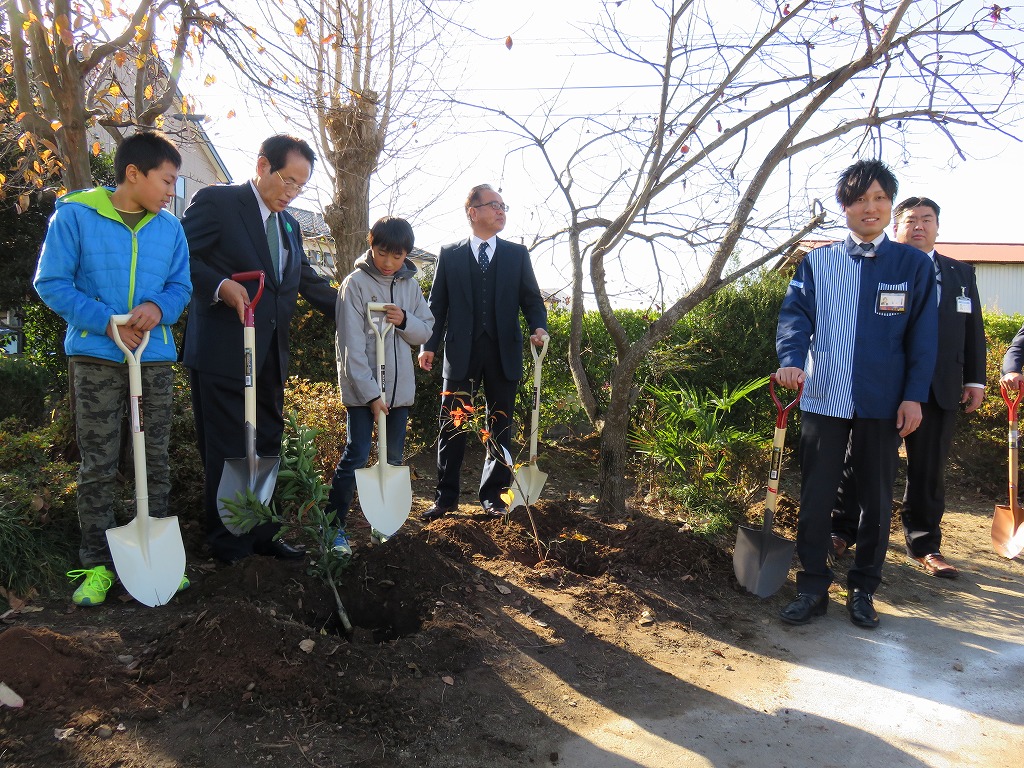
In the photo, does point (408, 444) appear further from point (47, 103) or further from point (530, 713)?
point (530, 713)

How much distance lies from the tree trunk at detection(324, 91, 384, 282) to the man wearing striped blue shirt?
5929 mm

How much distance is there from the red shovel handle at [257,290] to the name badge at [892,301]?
290 centimetres

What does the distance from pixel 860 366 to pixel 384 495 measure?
7.91 feet

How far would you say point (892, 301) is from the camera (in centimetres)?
354

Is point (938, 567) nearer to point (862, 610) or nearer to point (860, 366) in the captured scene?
point (862, 610)

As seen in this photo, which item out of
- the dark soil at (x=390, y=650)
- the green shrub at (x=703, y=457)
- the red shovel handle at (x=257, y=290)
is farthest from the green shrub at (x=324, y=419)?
the green shrub at (x=703, y=457)

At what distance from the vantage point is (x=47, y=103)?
437 cm

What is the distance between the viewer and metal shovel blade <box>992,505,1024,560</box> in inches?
181

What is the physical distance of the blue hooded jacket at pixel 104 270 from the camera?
3031mm

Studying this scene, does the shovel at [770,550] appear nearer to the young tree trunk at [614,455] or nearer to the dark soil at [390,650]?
the dark soil at [390,650]

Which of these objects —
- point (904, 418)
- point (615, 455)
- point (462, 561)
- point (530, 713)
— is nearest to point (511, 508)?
point (462, 561)

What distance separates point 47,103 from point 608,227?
3410 millimetres

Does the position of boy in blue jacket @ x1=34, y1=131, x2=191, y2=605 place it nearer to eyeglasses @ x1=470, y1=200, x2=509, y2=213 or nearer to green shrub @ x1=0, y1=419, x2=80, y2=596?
green shrub @ x1=0, y1=419, x2=80, y2=596

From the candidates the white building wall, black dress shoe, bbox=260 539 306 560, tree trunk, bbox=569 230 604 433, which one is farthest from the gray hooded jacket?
the white building wall
